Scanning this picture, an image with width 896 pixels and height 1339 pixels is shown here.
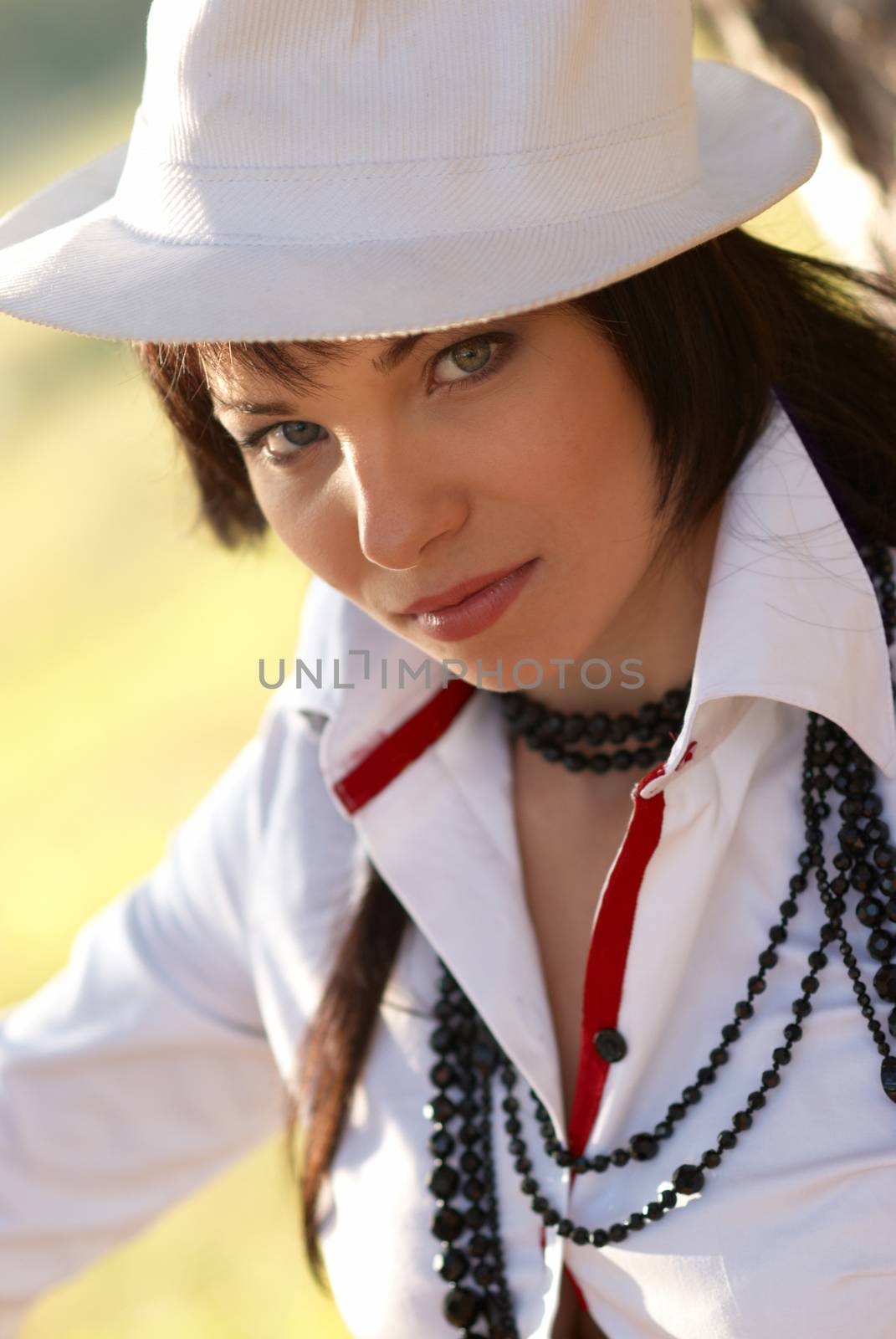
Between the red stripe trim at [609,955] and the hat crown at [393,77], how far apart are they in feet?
1.90

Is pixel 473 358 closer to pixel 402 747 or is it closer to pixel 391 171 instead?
Answer: pixel 391 171

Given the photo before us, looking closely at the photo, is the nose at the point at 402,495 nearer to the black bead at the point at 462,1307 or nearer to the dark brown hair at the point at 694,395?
the dark brown hair at the point at 694,395

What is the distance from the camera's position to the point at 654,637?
4.93 feet

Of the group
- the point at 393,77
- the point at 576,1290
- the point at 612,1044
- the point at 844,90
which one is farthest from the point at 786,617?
the point at 844,90

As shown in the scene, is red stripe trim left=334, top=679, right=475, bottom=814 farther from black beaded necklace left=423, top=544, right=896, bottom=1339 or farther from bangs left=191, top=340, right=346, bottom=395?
bangs left=191, top=340, right=346, bottom=395

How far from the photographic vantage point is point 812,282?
150cm

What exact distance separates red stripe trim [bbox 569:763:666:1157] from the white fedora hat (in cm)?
49

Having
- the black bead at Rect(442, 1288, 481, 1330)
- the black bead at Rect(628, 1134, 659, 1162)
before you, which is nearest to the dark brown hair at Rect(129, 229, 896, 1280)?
the black bead at Rect(442, 1288, 481, 1330)

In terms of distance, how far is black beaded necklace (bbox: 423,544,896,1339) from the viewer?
1.28 metres

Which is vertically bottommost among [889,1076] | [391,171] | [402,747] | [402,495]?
[889,1076]

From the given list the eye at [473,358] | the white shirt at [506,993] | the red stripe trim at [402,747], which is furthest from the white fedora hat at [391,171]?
the red stripe trim at [402,747]

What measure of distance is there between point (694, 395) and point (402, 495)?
1.00ft

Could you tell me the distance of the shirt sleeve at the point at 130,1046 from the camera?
1.83 meters

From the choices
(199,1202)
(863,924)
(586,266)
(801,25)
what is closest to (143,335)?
(586,266)
